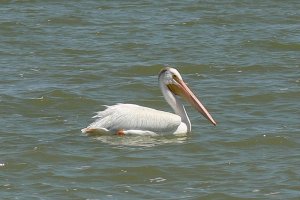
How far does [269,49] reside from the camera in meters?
15.4

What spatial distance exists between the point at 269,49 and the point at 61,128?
15.8ft

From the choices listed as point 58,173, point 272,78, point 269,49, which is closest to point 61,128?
point 58,173

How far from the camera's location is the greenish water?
963cm

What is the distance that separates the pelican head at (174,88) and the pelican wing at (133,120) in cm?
42

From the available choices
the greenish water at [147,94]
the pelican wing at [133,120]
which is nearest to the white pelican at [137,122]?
the pelican wing at [133,120]

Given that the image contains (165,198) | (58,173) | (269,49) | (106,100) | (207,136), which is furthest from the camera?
(269,49)

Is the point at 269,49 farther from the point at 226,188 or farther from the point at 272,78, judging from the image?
the point at 226,188

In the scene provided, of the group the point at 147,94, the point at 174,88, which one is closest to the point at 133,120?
the point at 174,88

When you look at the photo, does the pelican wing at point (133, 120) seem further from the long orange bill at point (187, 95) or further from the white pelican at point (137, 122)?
the long orange bill at point (187, 95)

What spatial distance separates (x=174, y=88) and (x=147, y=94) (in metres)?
1.32

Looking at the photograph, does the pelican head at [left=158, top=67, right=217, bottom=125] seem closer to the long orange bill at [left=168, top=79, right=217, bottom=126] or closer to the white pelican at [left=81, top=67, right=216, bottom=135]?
the long orange bill at [left=168, top=79, right=217, bottom=126]

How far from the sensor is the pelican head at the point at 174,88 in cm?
1171

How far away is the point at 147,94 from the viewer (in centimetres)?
1309

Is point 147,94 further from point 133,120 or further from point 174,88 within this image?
point 133,120
